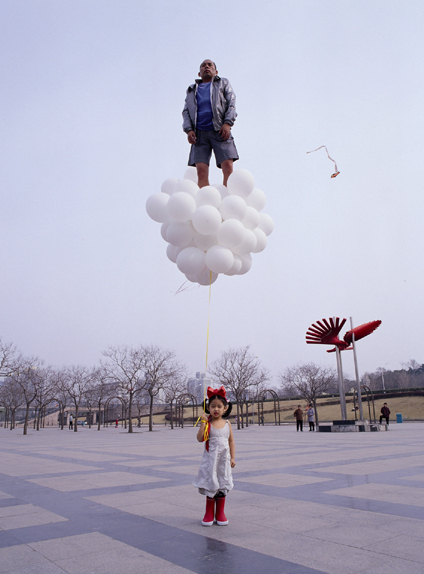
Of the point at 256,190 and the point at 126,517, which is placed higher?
the point at 256,190

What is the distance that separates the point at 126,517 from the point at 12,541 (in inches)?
48.9

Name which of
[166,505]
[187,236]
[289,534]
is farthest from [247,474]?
[187,236]

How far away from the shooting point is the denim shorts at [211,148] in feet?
20.1

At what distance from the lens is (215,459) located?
15.2 feet

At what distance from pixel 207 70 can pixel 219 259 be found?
283 cm

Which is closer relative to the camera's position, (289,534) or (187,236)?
(289,534)

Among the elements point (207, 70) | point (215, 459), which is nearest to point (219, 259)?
point (215, 459)

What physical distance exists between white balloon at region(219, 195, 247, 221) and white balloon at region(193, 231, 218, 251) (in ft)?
1.06

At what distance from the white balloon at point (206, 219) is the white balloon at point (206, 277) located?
715mm

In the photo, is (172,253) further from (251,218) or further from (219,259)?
(251,218)

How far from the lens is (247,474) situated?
800 centimetres

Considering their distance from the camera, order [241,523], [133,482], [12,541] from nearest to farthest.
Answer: [12,541] < [241,523] < [133,482]

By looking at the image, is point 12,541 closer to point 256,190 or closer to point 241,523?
point 241,523

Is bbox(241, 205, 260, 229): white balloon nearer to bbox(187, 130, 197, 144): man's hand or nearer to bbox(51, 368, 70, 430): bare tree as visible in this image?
bbox(187, 130, 197, 144): man's hand
